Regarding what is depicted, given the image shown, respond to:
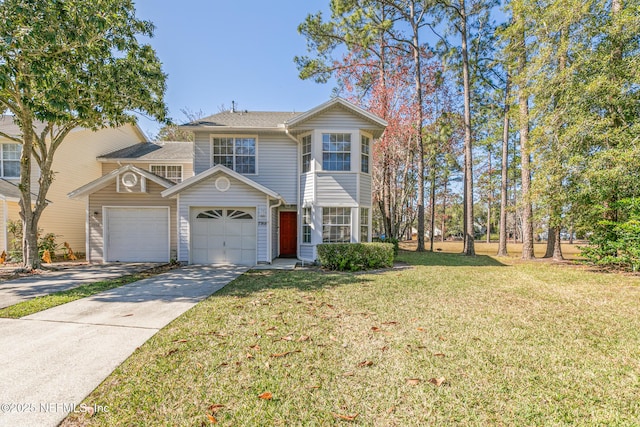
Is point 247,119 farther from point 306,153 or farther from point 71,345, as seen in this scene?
point 71,345

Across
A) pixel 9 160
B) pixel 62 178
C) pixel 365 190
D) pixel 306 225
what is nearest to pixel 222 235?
pixel 306 225

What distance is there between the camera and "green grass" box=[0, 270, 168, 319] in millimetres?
5168

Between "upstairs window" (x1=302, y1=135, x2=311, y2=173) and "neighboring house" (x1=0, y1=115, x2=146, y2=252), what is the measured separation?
10432 mm

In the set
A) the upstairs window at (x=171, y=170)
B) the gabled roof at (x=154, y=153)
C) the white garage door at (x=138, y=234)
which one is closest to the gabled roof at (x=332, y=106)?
the white garage door at (x=138, y=234)

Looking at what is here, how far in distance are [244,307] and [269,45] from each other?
41.5ft

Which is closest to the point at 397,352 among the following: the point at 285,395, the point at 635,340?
the point at 285,395

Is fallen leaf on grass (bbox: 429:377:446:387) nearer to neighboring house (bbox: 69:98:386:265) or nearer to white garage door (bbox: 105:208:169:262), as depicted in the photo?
neighboring house (bbox: 69:98:386:265)

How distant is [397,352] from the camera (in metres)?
3.66

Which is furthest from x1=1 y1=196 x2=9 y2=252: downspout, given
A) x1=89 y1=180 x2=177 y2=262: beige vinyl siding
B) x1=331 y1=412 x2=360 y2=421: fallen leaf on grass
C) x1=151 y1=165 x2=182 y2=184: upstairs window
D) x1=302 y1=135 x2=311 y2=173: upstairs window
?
x1=331 y1=412 x2=360 y2=421: fallen leaf on grass

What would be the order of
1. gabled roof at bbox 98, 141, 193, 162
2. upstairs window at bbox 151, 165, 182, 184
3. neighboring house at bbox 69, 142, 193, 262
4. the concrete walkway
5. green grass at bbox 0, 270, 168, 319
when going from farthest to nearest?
upstairs window at bbox 151, 165, 182, 184, gabled roof at bbox 98, 141, 193, 162, neighboring house at bbox 69, 142, 193, 262, green grass at bbox 0, 270, 168, 319, the concrete walkway

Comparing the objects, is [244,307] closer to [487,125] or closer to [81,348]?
[81,348]

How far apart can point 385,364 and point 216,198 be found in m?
9.19

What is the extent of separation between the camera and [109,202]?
11477 mm

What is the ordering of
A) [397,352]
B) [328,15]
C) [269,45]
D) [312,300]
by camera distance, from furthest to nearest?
1. [328,15]
2. [269,45]
3. [312,300]
4. [397,352]
